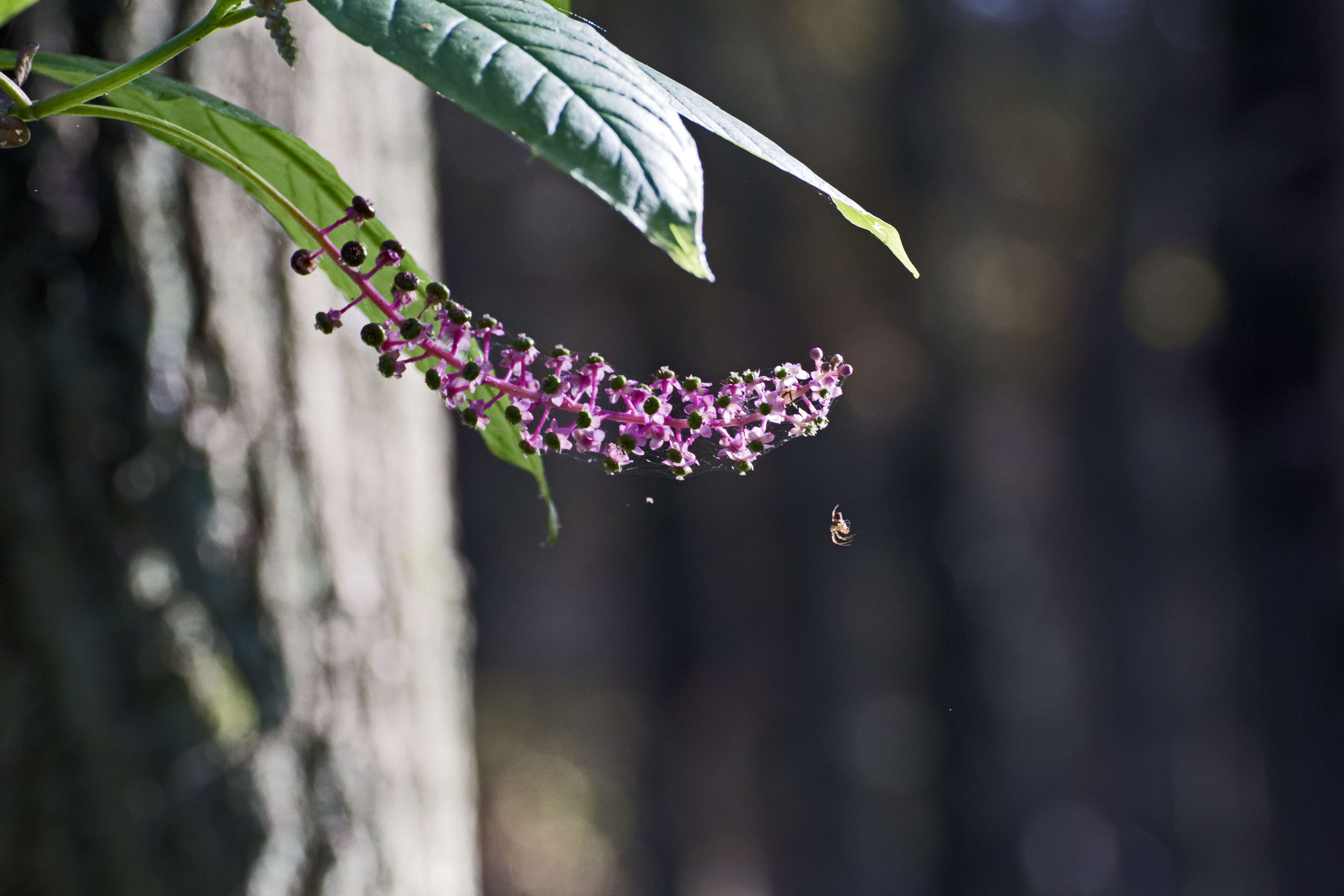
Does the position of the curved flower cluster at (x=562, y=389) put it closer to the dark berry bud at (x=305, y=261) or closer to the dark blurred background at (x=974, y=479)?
the dark berry bud at (x=305, y=261)

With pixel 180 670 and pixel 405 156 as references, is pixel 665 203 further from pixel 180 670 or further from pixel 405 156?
pixel 405 156

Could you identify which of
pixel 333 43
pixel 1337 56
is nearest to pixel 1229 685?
pixel 1337 56

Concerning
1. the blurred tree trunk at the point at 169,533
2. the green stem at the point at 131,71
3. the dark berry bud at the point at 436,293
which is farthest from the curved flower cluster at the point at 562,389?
the blurred tree trunk at the point at 169,533

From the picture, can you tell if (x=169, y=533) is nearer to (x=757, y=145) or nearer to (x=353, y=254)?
(x=353, y=254)

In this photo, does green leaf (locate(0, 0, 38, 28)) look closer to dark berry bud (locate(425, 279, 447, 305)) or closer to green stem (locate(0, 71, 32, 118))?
green stem (locate(0, 71, 32, 118))

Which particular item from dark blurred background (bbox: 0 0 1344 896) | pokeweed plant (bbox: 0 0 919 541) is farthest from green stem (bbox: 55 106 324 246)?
dark blurred background (bbox: 0 0 1344 896)
